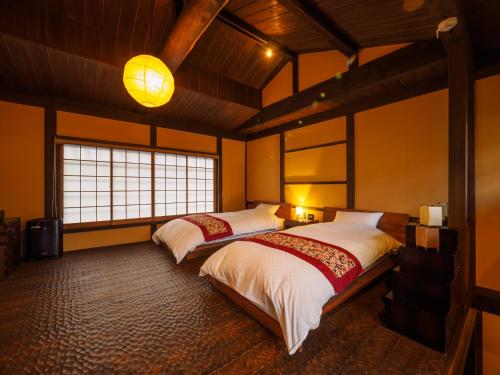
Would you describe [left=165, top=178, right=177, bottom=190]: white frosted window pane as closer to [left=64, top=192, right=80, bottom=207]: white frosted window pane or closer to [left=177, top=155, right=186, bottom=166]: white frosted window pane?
[left=177, top=155, right=186, bottom=166]: white frosted window pane

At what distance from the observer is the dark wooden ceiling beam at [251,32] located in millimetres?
2912

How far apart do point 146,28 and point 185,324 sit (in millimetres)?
3727

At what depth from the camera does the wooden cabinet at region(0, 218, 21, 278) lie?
2676 millimetres

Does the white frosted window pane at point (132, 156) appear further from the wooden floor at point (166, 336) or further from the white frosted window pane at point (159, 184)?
the wooden floor at point (166, 336)

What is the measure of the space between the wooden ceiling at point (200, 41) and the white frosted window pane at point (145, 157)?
37.7 inches

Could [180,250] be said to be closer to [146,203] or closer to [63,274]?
[63,274]

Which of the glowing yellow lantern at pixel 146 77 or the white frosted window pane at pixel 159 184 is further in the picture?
the white frosted window pane at pixel 159 184

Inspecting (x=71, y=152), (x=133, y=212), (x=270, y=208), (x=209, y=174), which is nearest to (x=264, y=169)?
(x=270, y=208)

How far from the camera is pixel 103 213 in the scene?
13.6 ft

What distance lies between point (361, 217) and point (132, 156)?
4469 mm

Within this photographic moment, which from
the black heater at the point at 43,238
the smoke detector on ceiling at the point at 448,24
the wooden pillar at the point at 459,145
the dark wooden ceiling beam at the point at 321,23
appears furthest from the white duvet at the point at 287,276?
the black heater at the point at 43,238

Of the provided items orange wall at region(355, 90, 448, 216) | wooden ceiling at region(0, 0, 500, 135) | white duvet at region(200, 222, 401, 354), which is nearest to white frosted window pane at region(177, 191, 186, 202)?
wooden ceiling at region(0, 0, 500, 135)

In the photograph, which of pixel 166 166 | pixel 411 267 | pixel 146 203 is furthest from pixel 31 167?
pixel 411 267

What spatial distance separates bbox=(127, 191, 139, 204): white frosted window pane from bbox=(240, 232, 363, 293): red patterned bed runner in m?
3.20
